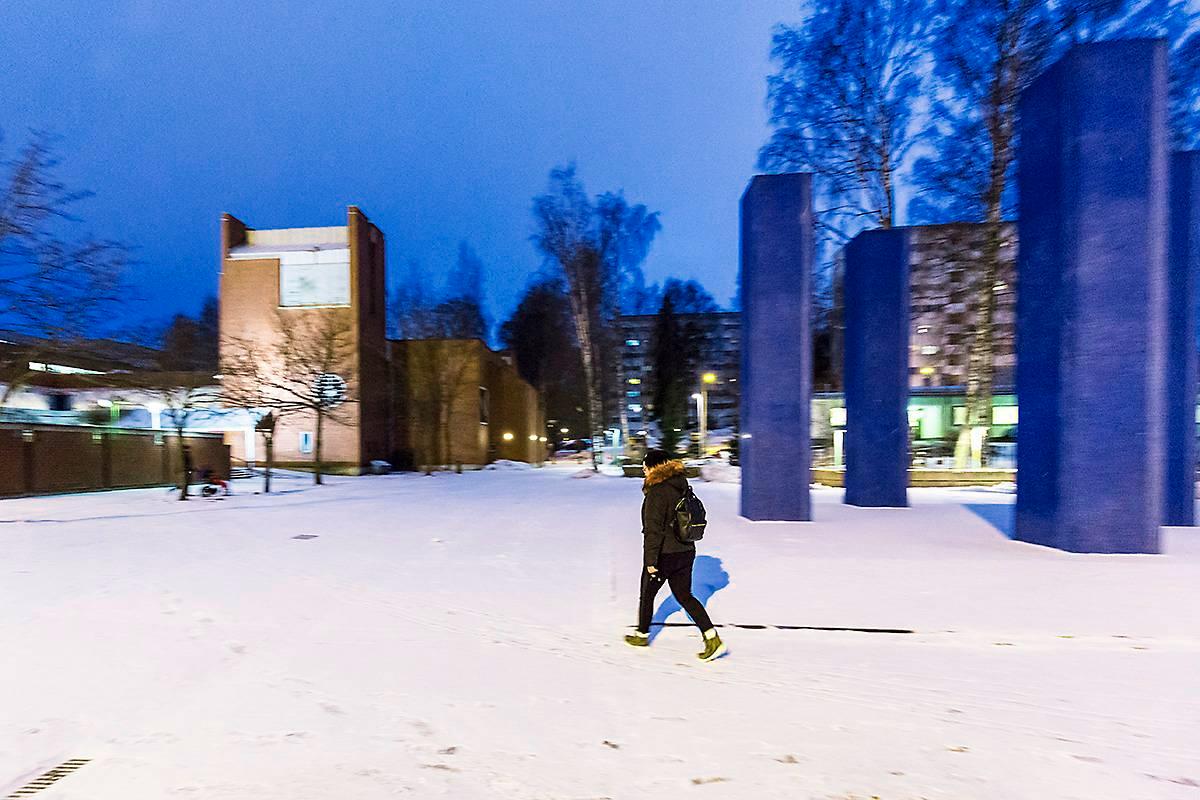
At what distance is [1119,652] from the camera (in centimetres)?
507

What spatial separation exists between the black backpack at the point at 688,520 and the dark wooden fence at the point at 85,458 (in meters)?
21.4

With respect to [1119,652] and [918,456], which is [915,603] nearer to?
[1119,652]

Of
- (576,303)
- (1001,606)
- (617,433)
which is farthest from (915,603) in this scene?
(617,433)

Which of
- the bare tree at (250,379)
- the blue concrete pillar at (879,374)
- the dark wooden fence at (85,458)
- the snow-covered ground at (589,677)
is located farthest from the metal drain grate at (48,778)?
the bare tree at (250,379)

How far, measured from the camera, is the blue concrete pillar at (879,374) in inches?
559

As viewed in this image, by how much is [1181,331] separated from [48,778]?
1668cm

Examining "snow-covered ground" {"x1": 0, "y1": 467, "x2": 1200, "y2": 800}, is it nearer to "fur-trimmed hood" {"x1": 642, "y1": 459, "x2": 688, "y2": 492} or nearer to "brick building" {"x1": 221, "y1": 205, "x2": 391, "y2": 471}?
"fur-trimmed hood" {"x1": 642, "y1": 459, "x2": 688, "y2": 492}

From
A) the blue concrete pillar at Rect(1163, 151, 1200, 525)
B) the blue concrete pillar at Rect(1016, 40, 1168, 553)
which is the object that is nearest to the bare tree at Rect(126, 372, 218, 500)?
the blue concrete pillar at Rect(1016, 40, 1168, 553)

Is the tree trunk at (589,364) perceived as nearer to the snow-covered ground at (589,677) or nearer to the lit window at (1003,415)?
the snow-covered ground at (589,677)

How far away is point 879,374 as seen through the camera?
47.1ft

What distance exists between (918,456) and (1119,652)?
19.2 m

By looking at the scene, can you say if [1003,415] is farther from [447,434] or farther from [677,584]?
[677,584]

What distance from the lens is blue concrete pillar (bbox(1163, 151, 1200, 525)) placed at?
1109 cm

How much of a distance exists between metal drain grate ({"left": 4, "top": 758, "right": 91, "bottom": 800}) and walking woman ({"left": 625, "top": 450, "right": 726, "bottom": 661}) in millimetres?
3823
